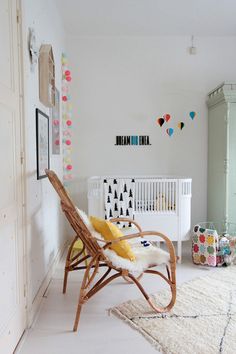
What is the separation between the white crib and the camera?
3318 mm

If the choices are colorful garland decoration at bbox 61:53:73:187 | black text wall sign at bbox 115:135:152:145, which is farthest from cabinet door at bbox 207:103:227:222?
colorful garland decoration at bbox 61:53:73:187

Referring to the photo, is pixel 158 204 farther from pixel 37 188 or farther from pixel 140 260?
pixel 37 188

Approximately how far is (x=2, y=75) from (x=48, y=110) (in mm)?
1254

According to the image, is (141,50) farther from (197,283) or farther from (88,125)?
(197,283)

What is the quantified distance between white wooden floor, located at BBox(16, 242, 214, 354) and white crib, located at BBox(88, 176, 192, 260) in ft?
2.30

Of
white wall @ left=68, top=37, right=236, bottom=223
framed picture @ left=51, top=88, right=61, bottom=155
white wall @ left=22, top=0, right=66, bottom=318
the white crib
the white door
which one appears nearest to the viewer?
the white door

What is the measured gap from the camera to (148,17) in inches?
136

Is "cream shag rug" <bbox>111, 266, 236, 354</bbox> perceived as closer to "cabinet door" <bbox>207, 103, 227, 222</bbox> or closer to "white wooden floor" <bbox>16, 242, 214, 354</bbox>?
"white wooden floor" <bbox>16, 242, 214, 354</bbox>

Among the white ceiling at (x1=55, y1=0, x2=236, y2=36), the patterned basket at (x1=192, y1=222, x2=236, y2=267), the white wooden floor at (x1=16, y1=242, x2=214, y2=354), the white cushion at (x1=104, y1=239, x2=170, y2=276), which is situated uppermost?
the white ceiling at (x1=55, y1=0, x2=236, y2=36)

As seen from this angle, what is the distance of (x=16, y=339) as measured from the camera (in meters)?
1.83

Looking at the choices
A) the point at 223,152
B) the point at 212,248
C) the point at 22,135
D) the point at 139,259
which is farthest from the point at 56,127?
the point at 212,248

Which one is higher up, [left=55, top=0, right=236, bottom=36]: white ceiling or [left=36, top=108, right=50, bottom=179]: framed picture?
[left=55, top=0, right=236, bottom=36]: white ceiling

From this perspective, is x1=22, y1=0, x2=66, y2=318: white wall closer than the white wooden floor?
No

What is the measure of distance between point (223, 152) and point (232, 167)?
0.20 metres
